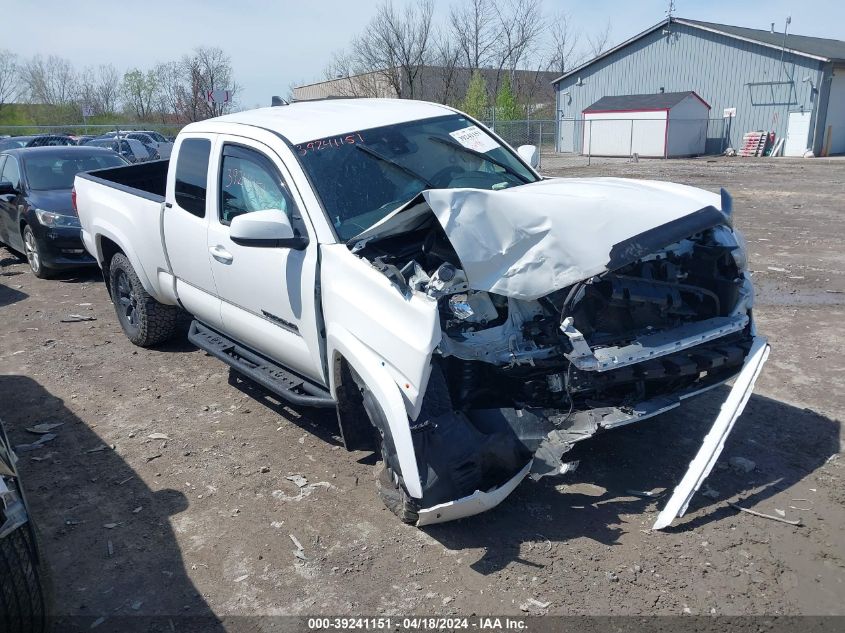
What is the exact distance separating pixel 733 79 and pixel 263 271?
36270 mm

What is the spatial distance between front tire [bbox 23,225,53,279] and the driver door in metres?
5.81

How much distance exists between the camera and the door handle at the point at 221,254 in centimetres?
457

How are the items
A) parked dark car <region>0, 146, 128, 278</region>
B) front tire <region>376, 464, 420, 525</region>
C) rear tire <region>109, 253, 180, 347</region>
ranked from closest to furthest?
1. front tire <region>376, 464, 420, 525</region>
2. rear tire <region>109, 253, 180, 347</region>
3. parked dark car <region>0, 146, 128, 278</region>

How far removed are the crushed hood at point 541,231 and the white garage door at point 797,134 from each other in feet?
109

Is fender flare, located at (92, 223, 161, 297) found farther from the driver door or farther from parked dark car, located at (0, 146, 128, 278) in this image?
parked dark car, located at (0, 146, 128, 278)

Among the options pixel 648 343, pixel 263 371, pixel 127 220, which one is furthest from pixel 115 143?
pixel 648 343

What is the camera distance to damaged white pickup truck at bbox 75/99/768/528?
331 cm

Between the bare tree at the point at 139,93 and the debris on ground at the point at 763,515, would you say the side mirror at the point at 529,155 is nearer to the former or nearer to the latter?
the debris on ground at the point at 763,515

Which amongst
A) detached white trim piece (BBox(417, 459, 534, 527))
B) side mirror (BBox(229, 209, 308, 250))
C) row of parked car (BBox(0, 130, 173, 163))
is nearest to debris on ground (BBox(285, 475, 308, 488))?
detached white trim piece (BBox(417, 459, 534, 527))

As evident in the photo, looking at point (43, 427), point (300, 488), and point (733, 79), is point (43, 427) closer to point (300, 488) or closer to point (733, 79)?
point (300, 488)

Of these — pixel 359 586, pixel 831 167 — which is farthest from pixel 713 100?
pixel 359 586

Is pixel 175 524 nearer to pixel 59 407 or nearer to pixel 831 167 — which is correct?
pixel 59 407

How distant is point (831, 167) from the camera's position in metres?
25.5

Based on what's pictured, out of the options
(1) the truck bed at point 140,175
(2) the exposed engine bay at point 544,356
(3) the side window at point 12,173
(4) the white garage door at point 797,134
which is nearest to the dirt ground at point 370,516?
(2) the exposed engine bay at point 544,356
